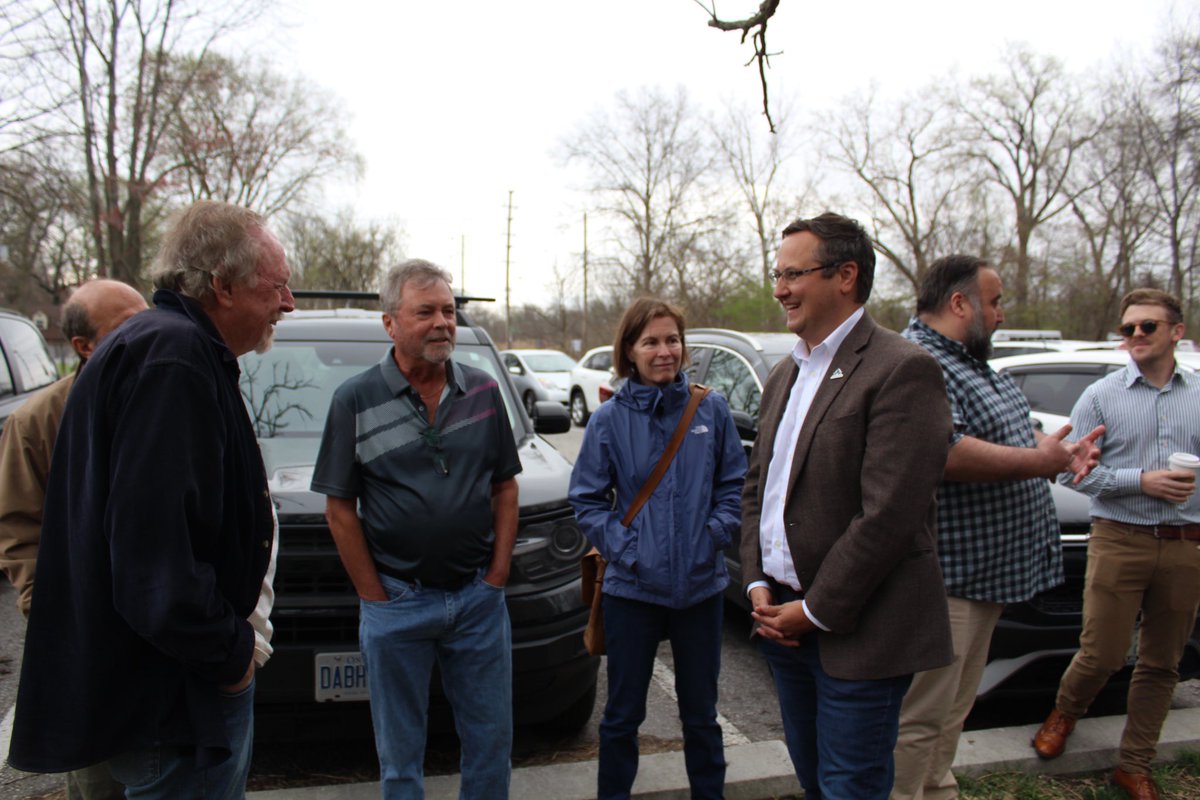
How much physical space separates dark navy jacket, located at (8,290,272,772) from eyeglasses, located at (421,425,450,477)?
100cm

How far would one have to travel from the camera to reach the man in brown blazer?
6.51ft

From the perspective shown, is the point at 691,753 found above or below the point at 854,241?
below

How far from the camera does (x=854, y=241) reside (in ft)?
7.17

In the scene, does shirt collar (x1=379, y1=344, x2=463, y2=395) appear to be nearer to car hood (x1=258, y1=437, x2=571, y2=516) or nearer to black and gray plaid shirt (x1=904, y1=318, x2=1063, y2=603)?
car hood (x1=258, y1=437, x2=571, y2=516)

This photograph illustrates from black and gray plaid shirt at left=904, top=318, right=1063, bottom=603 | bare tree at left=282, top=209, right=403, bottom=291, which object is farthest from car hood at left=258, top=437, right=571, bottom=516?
bare tree at left=282, top=209, right=403, bottom=291

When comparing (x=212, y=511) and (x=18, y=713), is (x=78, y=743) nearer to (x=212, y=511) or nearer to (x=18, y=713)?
(x=18, y=713)

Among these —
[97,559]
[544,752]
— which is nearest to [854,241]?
[97,559]

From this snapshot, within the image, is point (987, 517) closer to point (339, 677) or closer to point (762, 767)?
point (762, 767)

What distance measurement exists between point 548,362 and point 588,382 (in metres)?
4.49

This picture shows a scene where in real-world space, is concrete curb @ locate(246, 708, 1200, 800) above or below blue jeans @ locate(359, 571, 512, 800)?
below

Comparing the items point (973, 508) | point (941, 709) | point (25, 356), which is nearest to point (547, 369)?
point (25, 356)

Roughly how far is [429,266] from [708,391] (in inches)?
41.6

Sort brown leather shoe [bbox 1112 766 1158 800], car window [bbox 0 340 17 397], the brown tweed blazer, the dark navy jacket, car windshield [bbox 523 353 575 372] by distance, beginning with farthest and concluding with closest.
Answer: car windshield [bbox 523 353 575 372], car window [bbox 0 340 17 397], brown leather shoe [bbox 1112 766 1158 800], the brown tweed blazer, the dark navy jacket

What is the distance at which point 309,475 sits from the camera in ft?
10.6
